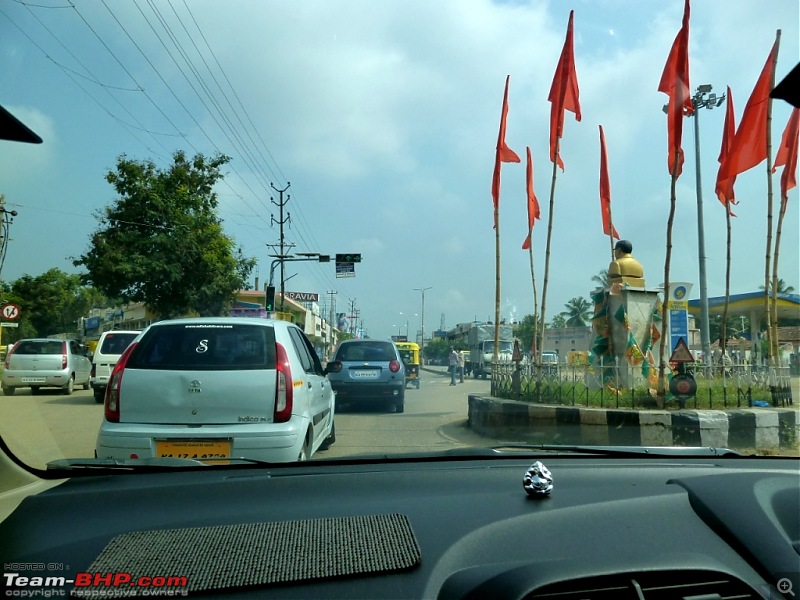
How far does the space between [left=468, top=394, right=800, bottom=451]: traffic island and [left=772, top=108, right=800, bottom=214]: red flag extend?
2620 millimetres

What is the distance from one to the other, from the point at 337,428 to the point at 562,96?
261 inches

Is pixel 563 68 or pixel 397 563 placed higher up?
pixel 563 68

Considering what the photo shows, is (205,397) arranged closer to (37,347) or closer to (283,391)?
(283,391)

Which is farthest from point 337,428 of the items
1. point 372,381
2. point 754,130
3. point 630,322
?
point 754,130

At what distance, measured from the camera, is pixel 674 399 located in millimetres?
8797

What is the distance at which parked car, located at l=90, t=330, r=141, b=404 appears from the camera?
15398 mm

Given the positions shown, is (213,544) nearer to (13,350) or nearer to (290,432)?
(290,432)

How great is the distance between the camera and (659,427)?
8.02 m

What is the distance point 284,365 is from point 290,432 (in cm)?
56

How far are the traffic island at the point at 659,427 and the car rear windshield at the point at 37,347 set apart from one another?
5568mm

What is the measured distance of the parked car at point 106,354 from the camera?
50.5 ft

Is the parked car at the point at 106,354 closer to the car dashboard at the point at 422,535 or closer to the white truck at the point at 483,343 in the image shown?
the car dashboard at the point at 422,535

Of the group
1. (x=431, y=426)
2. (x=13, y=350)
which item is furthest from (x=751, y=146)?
(x=13, y=350)

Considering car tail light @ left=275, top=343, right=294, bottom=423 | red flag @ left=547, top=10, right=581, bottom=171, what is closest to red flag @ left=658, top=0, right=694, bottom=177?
red flag @ left=547, top=10, right=581, bottom=171
